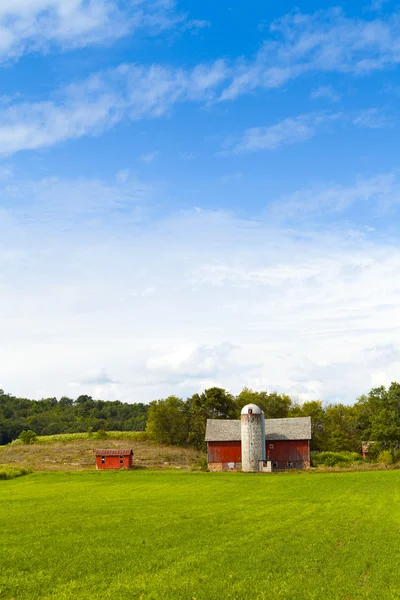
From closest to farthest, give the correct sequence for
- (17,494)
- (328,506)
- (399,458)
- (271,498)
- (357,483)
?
(328,506)
(271,498)
(17,494)
(357,483)
(399,458)

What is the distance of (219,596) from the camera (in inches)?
723

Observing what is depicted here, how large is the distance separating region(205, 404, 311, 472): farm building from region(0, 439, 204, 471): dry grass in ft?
15.8

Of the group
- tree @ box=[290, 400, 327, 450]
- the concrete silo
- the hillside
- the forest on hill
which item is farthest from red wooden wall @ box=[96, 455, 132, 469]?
tree @ box=[290, 400, 327, 450]

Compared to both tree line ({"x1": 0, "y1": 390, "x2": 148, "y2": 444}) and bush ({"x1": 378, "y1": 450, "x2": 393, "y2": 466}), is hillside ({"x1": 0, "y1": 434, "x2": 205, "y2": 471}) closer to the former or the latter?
bush ({"x1": 378, "y1": 450, "x2": 393, "y2": 466})

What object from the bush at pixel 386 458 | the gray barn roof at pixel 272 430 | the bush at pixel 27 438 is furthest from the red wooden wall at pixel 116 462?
the bush at pixel 386 458

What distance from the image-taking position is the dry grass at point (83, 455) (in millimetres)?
83219

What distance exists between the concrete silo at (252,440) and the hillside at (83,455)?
8.62 meters

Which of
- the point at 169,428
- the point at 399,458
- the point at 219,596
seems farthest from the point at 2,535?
the point at 169,428

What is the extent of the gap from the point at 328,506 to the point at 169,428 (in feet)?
244

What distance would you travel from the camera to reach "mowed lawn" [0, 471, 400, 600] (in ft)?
63.5

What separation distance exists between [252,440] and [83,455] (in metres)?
28.7

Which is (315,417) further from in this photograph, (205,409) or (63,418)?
(63,418)

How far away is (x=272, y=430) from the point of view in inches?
3563

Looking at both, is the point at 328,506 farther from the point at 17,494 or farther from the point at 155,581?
the point at 17,494
